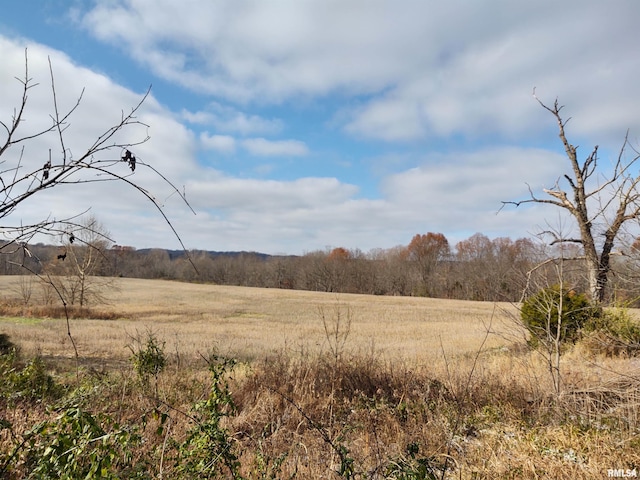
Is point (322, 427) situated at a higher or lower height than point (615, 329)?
lower

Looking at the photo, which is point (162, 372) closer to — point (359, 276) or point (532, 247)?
point (532, 247)

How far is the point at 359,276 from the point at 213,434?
8194cm

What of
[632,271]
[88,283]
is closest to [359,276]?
[88,283]

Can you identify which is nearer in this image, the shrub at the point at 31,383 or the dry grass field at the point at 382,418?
the dry grass field at the point at 382,418

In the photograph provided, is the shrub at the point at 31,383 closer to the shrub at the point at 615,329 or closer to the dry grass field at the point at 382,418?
the dry grass field at the point at 382,418

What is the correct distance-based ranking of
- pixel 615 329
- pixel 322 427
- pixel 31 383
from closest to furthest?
pixel 322 427 < pixel 31 383 < pixel 615 329

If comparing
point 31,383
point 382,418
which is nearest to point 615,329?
point 382,418

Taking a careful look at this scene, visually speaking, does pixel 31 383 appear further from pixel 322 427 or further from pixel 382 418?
pixel 382 418

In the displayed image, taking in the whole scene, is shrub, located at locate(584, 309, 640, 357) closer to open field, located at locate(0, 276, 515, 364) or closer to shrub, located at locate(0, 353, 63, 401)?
open field, located at locate(0, 276, 515, 364)

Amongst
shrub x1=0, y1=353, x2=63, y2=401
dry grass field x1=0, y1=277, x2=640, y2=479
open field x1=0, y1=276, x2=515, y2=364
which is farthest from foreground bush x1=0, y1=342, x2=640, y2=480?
open field x1=0, y1=276, x2=515, y2=364

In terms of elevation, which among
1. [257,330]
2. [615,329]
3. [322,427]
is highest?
[615,329]

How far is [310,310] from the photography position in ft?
136

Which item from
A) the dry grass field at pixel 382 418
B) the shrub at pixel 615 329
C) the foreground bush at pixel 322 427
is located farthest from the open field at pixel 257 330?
the shrub at pixel 615 329

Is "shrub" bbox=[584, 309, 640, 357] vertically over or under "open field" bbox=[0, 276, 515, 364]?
over
